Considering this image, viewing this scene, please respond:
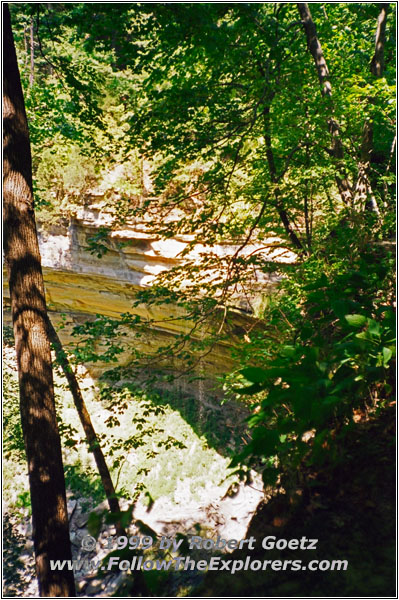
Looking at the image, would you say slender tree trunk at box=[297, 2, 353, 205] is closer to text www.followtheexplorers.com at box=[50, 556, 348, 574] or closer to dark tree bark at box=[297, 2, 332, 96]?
dark tree bark at box=[297, 2, 332, 96]

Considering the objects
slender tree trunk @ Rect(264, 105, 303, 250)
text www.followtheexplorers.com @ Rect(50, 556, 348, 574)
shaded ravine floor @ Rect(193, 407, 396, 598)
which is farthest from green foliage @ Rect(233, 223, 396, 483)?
slender tree trunk @ Rect(264, 105, 303, 250)

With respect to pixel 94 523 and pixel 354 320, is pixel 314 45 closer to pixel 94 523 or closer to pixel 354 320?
pixel 354 320

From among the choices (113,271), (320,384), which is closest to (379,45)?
(320,384)

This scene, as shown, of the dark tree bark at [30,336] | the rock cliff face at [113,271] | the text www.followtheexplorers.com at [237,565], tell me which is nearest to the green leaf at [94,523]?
the text www.followtheexplorers.com at [237,565]

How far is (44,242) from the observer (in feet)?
39.5

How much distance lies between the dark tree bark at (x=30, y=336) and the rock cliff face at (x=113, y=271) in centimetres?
669

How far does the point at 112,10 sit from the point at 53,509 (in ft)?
14.5

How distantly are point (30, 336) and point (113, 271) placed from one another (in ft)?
28.6

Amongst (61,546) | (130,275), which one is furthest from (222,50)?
(130,275)

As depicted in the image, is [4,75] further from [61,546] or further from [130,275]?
[130,275]

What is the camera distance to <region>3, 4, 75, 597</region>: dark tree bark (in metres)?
2.79

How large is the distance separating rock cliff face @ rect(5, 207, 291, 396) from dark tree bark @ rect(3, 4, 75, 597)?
669cm

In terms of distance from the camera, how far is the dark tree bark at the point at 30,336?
9.16 feet

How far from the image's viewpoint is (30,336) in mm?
2971
